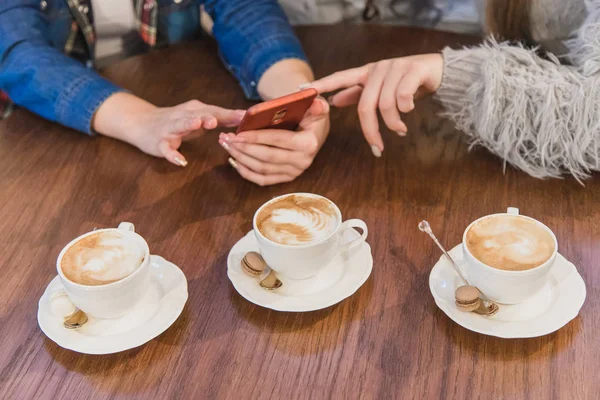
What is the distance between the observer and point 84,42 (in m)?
1.56

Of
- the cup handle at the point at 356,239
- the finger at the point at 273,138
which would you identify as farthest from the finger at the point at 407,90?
the cup handle at the point at 356,239

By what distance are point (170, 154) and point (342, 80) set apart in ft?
1.19

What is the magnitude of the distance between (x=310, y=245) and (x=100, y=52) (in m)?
1.02

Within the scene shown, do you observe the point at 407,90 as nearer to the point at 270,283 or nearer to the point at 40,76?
the point at 270,283

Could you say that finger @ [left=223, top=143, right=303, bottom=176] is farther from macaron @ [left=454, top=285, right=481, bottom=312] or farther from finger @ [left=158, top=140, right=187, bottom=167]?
macaron @ [left=454, top=285, right=481, bottom=312]

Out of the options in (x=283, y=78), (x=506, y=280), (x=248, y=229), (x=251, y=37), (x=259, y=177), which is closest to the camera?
(x=506, y=280)

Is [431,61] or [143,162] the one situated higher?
[431,61]

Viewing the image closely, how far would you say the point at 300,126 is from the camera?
1.19 metres

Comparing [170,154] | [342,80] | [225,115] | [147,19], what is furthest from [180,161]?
[147,19]

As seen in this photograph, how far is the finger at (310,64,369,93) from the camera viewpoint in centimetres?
120

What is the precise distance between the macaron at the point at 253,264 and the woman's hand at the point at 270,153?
0.25 metres

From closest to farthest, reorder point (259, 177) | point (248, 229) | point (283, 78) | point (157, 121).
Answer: point (248, 229)
point (259, 177)
point (157, 121)
point (283, 78)

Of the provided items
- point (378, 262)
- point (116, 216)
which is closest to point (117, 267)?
point (116, 216)

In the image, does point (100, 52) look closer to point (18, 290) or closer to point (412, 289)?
point (18, 290)
